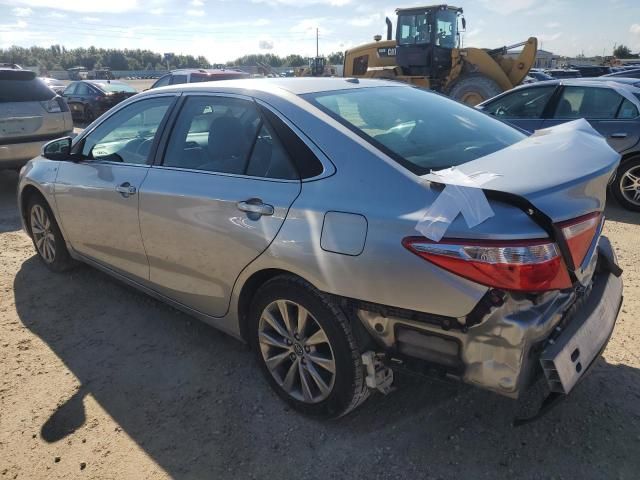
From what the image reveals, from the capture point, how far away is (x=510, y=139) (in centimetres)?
285

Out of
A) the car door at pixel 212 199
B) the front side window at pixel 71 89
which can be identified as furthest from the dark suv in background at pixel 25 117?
the front side window at pixel 71 89

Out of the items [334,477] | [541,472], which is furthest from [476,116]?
[334,477]

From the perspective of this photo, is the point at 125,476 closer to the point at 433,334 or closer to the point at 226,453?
the point at 226,453

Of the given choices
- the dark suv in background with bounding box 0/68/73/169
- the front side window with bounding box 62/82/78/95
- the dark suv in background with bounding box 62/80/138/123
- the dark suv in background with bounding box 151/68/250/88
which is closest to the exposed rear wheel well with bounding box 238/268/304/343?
the dark suv in background with bounding box 0/68/73/169

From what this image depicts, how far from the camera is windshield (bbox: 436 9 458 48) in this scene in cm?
1372

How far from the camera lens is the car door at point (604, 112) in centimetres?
600

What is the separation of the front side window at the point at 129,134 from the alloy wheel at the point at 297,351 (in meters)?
1.46

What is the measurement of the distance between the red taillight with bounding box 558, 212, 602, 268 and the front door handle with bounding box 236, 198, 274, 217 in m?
1.28

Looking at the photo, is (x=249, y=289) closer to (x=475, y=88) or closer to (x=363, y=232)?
(x=363, y=232)

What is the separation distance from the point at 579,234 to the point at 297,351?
4.60 feet

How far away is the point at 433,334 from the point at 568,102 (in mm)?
Result: 5618

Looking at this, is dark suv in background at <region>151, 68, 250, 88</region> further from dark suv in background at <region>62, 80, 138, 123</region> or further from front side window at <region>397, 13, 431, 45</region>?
front side window at <region>397, 13, 431, 45</region>

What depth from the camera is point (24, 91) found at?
7.31 meters

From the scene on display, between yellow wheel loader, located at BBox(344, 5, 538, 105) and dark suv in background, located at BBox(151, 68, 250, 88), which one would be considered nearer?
dark suv in background, located at BBox(151, 68, 250, 88)
